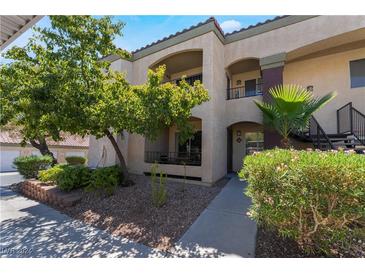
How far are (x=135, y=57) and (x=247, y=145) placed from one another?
883cm

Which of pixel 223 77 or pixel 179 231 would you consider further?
pixel 223 77

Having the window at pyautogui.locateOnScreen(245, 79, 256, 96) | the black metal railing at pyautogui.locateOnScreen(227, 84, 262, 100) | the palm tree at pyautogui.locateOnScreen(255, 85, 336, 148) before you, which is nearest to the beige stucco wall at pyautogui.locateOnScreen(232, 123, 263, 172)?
the black metal railing at pyautogui.locateOnScreen(227, 84, 262, 100)

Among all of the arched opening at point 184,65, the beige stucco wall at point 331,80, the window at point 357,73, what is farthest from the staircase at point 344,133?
the arched opening at point 184,65

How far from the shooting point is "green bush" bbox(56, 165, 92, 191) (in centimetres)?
861

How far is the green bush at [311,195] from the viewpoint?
3.13 metres

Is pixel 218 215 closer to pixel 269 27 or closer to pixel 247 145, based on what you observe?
pixel 247 145

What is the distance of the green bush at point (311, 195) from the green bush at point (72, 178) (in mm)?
7445

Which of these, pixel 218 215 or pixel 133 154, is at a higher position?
pixel 133 154

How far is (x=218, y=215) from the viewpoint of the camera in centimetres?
616

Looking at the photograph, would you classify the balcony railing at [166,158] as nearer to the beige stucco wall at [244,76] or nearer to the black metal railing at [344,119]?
the beige stucco wall at [244,76]

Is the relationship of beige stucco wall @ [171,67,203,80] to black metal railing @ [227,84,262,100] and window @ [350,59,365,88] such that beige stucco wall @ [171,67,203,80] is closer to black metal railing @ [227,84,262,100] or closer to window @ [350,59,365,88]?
black metal railing @ [227,84,262,100]
